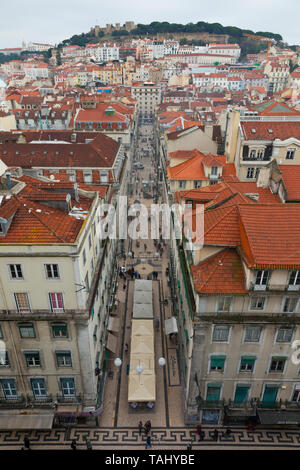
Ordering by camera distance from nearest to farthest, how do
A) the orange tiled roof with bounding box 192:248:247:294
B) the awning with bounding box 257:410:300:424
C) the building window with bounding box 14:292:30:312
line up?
the orange tiled roof with bounding box 192:248:247:294 → the building window with bounding box 14:292:30:312 → the awning with bounding box 257:410:300:424

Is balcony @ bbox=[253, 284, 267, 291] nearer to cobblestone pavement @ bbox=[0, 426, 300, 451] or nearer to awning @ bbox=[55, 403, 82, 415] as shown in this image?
cobblestone pavement @ bbox=[0, 426, 300, 451]

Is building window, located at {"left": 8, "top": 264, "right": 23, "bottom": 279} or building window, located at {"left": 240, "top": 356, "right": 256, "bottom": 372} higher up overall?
building window, located at {"left": 8, "top": 264, "right": 23, "bottom": 279}

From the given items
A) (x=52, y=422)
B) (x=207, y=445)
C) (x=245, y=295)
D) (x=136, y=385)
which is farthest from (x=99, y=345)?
(x=245, y=295)

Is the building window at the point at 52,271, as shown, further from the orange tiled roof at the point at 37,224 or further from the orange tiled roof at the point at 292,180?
the orange tiled roof at the point at 292,180

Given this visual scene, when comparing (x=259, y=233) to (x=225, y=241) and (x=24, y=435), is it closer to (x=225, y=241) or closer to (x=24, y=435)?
(x=225, y=241)

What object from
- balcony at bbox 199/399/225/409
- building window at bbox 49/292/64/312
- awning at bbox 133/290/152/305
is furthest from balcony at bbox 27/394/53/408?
awning at bbox 133/290/152/305

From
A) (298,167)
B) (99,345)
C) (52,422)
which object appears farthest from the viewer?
(298,167)
